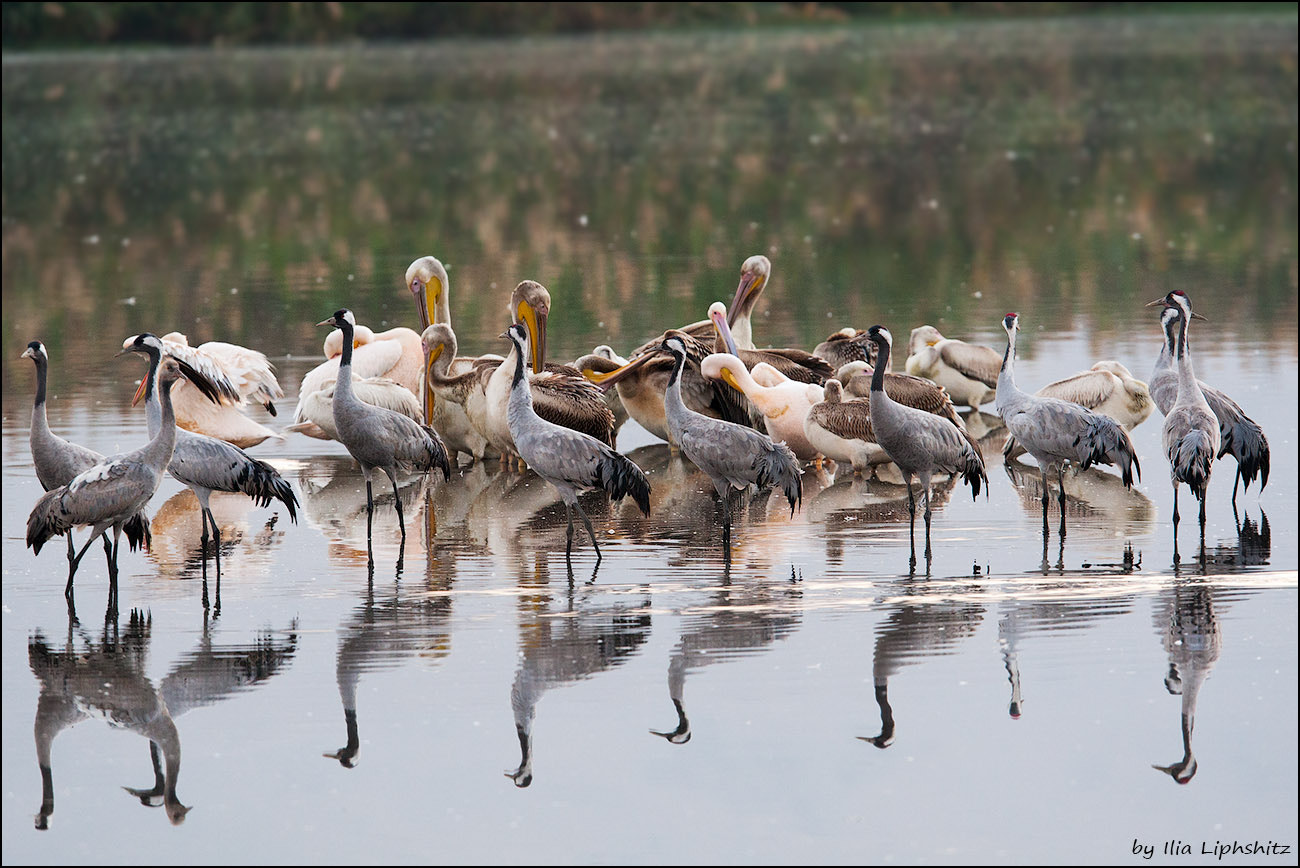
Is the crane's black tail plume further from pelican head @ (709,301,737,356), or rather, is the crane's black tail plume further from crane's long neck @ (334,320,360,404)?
pelican head @ (709,301,737,356)

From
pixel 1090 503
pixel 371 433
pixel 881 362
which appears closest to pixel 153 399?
pixel 371 433

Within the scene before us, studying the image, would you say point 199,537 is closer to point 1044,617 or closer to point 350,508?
point 350,508

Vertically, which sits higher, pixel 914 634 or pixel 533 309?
pixel 533 309

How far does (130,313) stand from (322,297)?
1.86 meters

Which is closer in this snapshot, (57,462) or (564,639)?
(564,639)

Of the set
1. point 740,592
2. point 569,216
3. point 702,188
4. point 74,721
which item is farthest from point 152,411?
point 702,188

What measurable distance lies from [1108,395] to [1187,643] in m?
3.80

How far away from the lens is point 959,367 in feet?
38.8

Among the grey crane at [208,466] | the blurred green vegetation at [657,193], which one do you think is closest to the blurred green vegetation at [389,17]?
the blurred green vegetation at [657,193]

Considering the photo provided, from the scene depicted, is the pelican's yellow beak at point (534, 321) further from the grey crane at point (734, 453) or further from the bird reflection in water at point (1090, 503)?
the bird reflection in water at point (1090, 503)

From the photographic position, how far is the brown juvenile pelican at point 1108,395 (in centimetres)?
1053

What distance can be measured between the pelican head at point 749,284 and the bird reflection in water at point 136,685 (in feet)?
21.7

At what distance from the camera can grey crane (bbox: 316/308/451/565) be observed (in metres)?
9.09

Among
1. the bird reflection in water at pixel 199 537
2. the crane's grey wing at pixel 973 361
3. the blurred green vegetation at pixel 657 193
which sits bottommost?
the bird reflection in water at pixel 199 537
